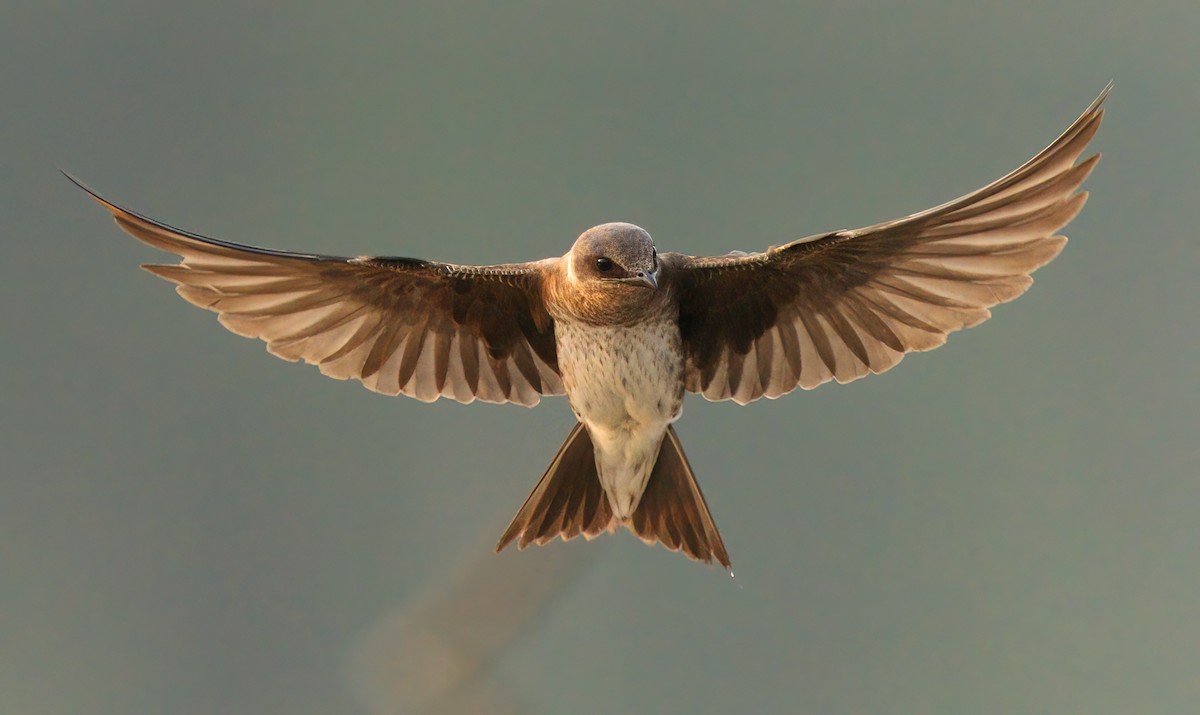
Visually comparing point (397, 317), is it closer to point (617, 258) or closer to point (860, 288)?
point (617, 258)

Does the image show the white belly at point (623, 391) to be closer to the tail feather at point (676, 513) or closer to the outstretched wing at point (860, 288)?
the tail feather at point (676, 513)

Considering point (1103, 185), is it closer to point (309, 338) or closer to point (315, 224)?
point (315, 224)

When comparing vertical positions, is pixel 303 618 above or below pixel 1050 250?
above

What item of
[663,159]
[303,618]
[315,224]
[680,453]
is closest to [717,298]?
[680,453]

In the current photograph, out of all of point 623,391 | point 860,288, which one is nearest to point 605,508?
point 623,391

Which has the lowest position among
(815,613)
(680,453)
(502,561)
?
(502,561)

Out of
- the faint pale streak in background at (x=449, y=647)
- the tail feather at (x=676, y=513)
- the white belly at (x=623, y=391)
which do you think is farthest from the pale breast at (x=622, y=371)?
the faint pale streak in background at (x=449, y=647)

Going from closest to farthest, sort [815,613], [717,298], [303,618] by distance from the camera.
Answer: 1. [717,298]
2. [815,613]
3. [303,618]

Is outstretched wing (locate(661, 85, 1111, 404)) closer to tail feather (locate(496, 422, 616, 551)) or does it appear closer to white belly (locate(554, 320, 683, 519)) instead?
white belly (locate(554, 320, 683, 519))

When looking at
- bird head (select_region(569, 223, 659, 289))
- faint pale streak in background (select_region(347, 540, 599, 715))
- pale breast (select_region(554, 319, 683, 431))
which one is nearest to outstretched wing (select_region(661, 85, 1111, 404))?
pale breast (select_region(554, 319, 683, 431))
